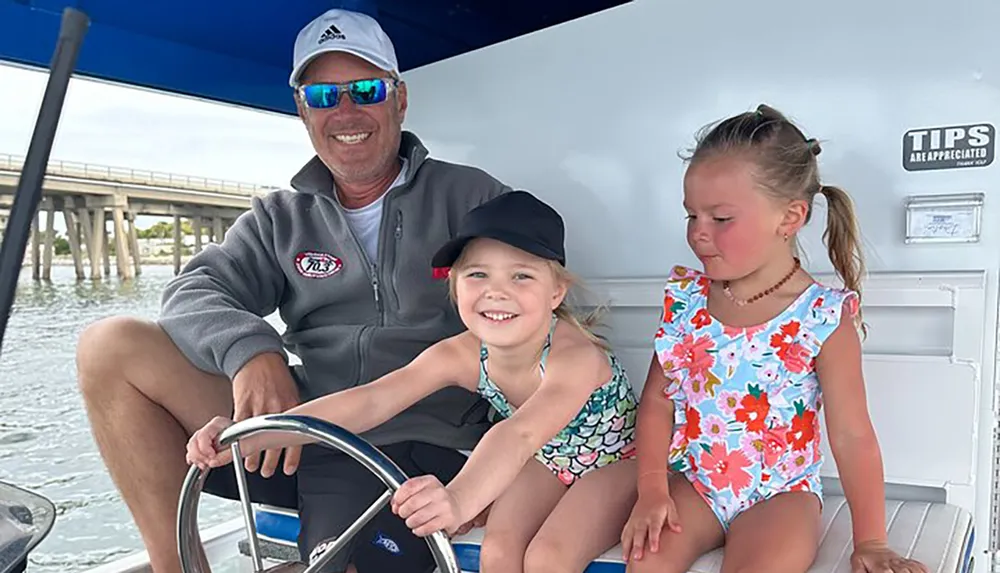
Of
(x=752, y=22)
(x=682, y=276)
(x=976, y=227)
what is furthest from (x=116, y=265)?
(x=976, y=227)

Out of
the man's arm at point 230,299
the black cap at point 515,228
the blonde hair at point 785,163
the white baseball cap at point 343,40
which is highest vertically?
the white baseball cap at point 343,40

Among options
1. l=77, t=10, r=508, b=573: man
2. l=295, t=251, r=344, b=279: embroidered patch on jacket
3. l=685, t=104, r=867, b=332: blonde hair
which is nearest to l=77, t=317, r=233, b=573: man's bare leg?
l=77, t=10, r=508, b=573: man

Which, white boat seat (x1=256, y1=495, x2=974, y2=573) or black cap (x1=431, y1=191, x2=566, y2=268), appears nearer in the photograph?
white boat seat (x1=256, y1=495, x2=974, y2=573)

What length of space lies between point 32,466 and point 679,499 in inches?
99.6

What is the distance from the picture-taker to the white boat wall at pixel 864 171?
2016 millimetres

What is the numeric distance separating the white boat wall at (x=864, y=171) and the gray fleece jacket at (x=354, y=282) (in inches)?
14.9

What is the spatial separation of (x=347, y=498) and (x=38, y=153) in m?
1.37

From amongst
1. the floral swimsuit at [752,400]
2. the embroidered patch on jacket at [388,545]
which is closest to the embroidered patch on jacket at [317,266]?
the embroidered patch on jacket at [388,545]

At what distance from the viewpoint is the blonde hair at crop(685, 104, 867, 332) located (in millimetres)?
1797

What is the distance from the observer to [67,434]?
3.31 meters

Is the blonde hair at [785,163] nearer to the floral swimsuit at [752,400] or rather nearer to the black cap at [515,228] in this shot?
the floral swimsuit at [752,400]

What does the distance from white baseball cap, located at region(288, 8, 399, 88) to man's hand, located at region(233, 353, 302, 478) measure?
0.84 m

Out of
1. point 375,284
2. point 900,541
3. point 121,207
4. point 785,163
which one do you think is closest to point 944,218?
point 785,163

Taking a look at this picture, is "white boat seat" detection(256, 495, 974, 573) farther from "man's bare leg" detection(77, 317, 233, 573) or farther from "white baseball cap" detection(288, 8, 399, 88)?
"white baseball cap" detection(288, 8, 399, 88)
